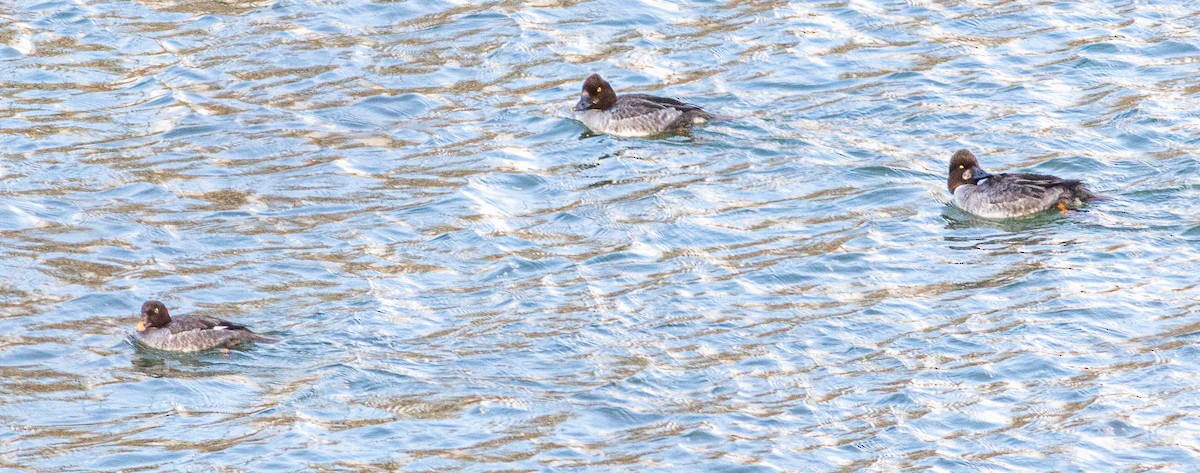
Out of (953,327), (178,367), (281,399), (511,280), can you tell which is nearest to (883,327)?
(953,327)

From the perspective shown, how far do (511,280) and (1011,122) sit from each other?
6521mm

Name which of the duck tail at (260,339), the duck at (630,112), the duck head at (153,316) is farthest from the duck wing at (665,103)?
the duck head at (153,316)

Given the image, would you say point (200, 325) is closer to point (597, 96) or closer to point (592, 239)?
point (592, 239)

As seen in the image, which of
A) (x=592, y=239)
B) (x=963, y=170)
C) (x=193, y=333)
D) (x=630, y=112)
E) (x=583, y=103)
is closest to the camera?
(x=193, y=333)

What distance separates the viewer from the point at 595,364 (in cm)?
1381

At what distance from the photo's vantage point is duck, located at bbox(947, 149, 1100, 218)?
16.7m

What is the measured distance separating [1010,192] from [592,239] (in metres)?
4.04

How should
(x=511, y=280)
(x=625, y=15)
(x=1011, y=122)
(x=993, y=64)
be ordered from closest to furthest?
1. (x=511, y=280)
2. (x=1011, y=122)
3. (x=993, y=64)
4. (x=625, y=15)

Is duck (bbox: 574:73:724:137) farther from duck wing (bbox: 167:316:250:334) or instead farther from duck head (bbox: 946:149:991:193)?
duck wing (bbox: 167:316:250:334)

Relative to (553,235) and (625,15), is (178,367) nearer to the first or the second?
(553,235)

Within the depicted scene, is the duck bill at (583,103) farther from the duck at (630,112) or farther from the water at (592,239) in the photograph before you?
the water at (592,239)

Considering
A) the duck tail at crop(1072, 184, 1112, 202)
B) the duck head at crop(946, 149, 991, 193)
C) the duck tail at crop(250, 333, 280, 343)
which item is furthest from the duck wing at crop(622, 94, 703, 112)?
the duck tail at crop(250, 333, 280, 343)

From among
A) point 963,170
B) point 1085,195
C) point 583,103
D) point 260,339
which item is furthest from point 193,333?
point 1085,195

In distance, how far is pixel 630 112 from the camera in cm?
1947
